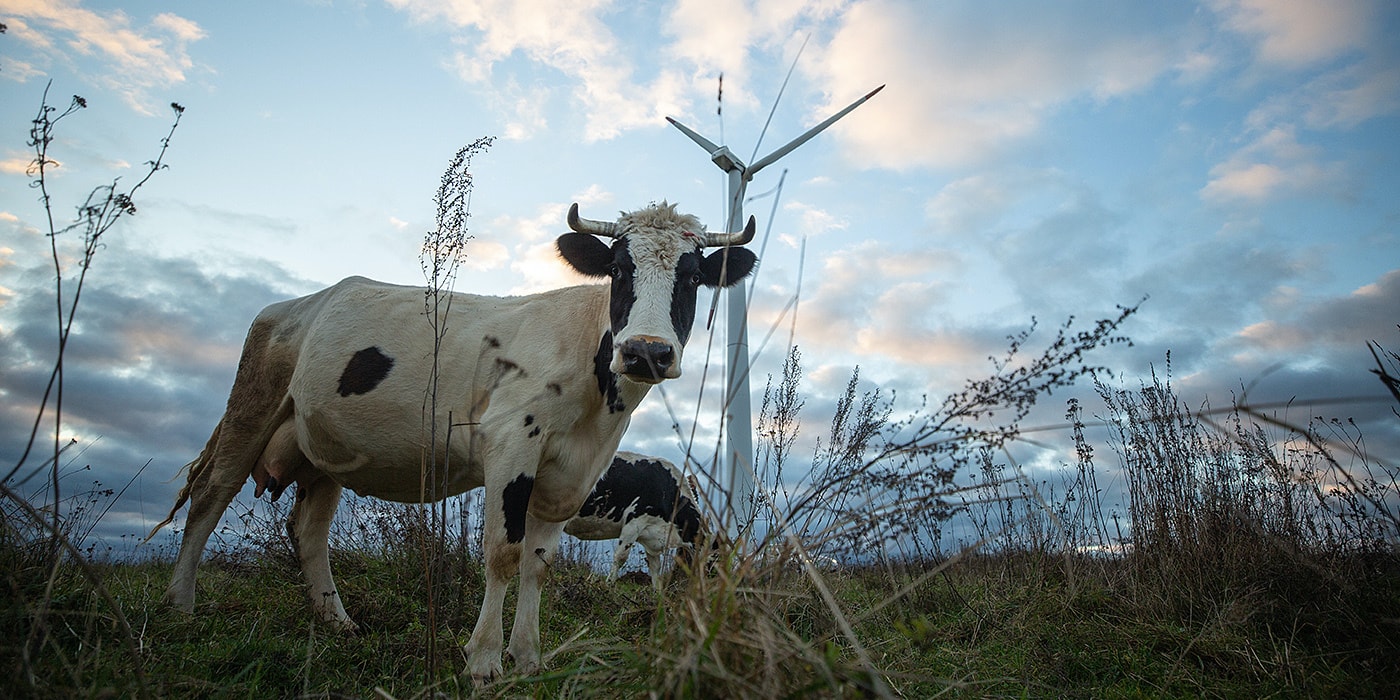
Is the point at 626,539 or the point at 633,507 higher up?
the point at 633,507

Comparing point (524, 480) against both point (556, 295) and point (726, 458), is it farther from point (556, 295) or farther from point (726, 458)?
point (726, 458)

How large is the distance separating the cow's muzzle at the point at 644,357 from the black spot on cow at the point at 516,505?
939mm

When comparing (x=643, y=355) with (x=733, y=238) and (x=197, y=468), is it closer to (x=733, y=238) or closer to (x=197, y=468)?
(x=733, y=238)

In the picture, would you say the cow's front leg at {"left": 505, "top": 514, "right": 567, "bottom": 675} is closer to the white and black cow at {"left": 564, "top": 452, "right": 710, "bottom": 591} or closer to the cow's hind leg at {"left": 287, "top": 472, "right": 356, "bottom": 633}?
the cow's hind leg at {"left": 287, "top": 472, "right": 356, "bottom": 633}

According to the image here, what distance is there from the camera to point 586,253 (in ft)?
20.1

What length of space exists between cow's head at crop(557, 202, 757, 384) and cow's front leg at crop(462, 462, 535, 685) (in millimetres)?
964

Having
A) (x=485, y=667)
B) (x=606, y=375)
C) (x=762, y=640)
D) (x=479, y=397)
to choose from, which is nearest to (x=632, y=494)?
(x=479, y=397)

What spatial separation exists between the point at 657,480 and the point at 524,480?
8.33 m

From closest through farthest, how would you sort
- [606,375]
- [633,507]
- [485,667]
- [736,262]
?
[485,667]
[606,375]
[736,262]
[633,507]

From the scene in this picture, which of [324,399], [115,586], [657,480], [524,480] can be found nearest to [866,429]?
[524,480]

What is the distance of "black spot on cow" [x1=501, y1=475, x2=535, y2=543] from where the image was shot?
4.56 meters

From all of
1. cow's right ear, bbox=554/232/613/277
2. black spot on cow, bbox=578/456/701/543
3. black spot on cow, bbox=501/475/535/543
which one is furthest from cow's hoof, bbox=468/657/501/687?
black spot on cow, bbox=578/456/701/543

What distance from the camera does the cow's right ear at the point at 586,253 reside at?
19.9 ft

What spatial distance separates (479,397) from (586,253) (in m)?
1.54
